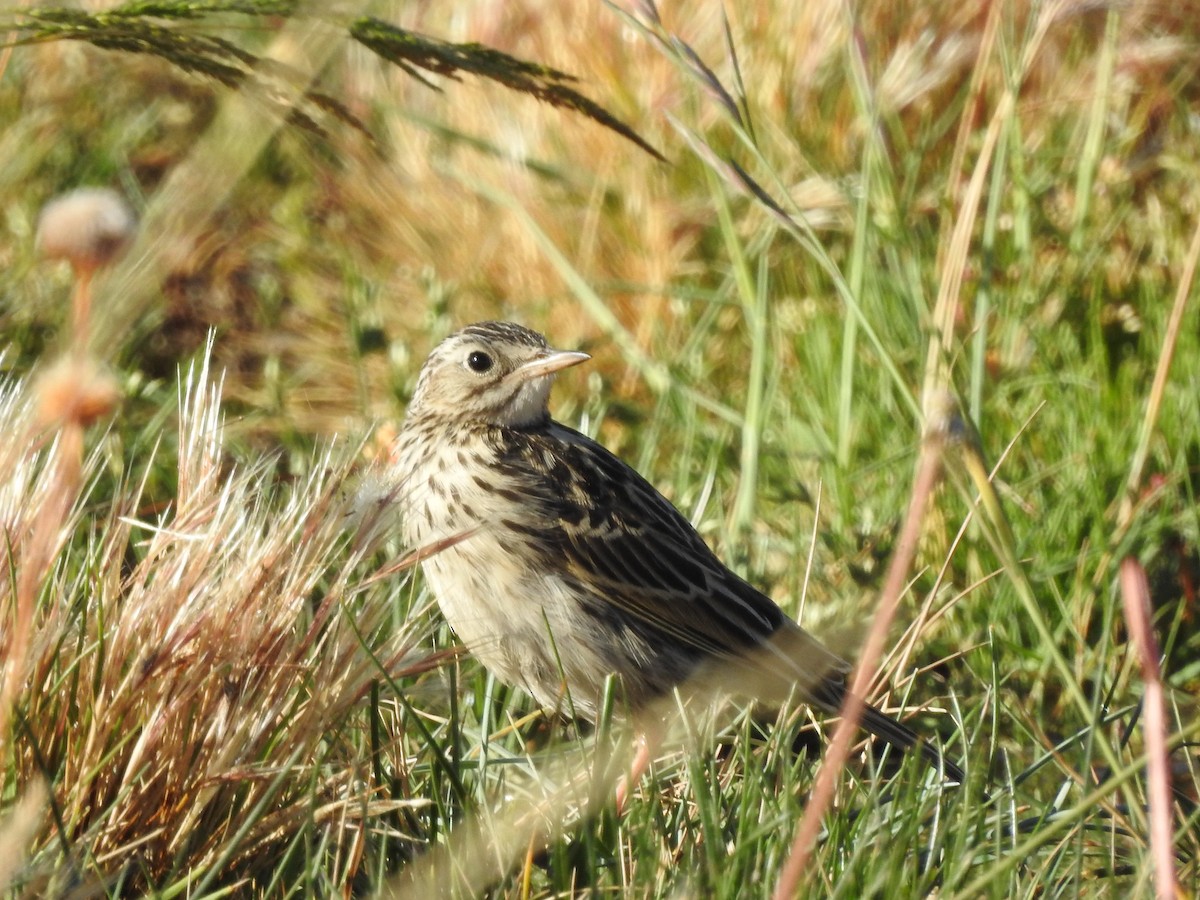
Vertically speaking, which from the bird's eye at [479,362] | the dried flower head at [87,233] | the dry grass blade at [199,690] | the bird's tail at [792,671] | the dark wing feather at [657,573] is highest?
the dried flower head at [87,233]

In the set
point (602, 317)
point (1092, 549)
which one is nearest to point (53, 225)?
point (1092, 549)

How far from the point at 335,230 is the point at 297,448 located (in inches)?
93.2

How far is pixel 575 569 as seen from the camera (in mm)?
4449

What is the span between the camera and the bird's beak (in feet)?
15.4

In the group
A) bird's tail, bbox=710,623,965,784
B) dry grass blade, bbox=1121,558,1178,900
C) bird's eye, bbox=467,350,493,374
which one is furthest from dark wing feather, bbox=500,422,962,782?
dry grass blade, bbox=1121,558,1178,900

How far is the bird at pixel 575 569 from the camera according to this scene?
13.8 feet

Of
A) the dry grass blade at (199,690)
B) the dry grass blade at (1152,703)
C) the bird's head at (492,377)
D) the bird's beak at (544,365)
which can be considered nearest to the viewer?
the dry grass blade at (1152,703)

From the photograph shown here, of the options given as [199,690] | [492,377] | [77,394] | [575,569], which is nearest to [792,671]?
[575,569]

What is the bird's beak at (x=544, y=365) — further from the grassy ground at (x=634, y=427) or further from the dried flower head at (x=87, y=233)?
the dried flower head at (x=87, y=233)

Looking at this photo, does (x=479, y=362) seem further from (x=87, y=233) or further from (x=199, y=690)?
(x=87, y=233)

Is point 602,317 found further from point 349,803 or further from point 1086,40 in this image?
point 349,803

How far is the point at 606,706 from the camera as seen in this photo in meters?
2.96

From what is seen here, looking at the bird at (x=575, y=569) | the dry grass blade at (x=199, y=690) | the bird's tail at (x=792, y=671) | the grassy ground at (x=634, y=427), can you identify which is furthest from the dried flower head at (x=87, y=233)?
the bird's tail at (x=792, y=671)

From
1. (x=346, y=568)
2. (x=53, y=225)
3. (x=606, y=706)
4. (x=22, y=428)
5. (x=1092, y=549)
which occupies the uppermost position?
(x=53, y=225)
